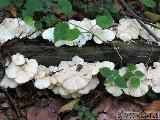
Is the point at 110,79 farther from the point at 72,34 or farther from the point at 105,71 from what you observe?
the point at 72,34

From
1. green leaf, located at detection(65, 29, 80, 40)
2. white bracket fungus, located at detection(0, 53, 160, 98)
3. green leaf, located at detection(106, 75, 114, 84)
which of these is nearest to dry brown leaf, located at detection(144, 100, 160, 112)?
white bracket fungus, located at detection(0, 53, 160, 98)

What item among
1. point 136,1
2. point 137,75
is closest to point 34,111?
point 137,75

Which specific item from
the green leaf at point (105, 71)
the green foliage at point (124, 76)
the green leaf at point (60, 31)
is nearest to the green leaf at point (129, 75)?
Answer: the green foliage at point (124, 76)

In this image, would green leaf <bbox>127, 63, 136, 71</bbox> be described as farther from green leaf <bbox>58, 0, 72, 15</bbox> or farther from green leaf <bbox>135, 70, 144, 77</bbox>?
green leaf <bbox>58, 0, 72, 15</bbox>

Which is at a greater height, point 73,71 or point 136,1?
point 136,1

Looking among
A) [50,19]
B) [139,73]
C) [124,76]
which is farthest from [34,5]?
[139,73]

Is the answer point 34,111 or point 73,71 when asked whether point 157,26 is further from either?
point 34,111

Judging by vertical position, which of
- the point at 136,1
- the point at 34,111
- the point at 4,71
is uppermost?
the point at 136,1
